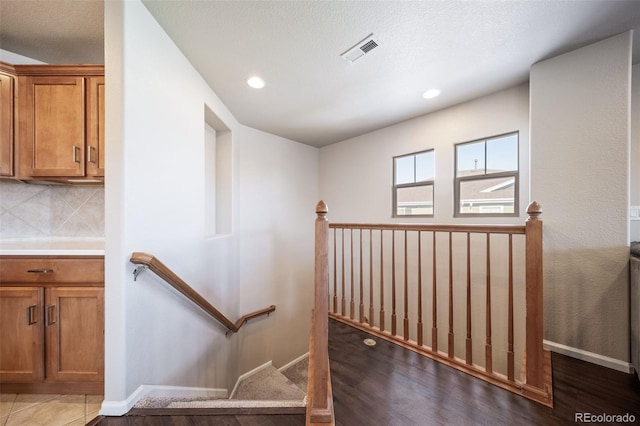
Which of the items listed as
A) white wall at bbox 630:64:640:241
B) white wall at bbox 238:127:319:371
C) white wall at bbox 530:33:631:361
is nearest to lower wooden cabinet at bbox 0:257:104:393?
white wall at bbox 238:127:319:371

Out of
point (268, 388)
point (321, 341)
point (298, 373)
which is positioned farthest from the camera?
point (298, 373)

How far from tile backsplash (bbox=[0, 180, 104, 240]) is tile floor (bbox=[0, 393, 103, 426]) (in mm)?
1097

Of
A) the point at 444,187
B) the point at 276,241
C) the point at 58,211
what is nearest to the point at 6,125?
the point at 58,211

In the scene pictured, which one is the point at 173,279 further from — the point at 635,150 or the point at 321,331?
the point at 635,150

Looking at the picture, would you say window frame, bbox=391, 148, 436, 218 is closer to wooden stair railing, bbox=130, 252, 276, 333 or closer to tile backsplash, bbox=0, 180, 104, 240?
wooden stair railing, bbox=130, 252, 276, 333

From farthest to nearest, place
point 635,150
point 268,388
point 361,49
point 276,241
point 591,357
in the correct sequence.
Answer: point 276,241 < point 268,388 < point 635,150 < point 361,49 < point 591,357

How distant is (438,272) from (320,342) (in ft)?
7.11

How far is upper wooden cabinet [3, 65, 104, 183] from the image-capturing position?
1562 millimetres

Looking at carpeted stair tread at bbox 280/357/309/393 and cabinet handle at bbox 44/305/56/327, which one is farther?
carpeted stair tread at bbox 280/357/309/393

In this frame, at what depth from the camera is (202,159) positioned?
2178 mm

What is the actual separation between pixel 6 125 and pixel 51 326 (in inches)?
55.5

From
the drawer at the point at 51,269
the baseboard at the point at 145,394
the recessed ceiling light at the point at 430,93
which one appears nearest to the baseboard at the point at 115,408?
the baseboard at the point at 145,394

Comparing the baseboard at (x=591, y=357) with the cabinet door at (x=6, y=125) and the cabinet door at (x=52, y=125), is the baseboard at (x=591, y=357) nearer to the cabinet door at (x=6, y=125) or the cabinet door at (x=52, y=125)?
the cabinet door at (x=52, y=125)

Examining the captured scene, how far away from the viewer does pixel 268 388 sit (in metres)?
2.97
